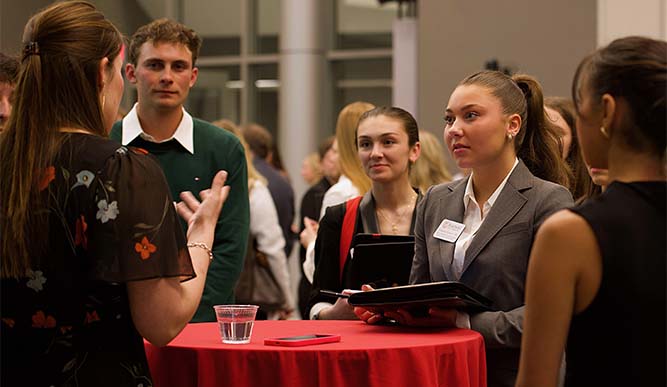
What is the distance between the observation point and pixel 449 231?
10.8 feet

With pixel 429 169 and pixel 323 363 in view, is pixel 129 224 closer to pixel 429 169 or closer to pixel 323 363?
pixel 323 363

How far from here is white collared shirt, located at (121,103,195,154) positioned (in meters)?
3.98

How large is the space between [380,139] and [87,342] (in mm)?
2232

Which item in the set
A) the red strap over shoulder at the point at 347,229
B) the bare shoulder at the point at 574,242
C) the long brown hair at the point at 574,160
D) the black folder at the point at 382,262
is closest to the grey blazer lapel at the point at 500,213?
the black folder at the point at 382,262

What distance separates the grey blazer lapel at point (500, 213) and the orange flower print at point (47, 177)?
4.79 ft

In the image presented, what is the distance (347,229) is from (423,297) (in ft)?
3.87

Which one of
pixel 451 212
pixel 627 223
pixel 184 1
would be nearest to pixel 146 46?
pixel 451 212

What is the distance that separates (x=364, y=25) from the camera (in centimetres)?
1391

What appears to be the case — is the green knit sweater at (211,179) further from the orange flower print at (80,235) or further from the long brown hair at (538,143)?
the orange flower print at (80,235)

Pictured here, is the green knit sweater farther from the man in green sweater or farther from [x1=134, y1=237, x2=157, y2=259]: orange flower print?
[x1=134, y1=237, x2=157, y2=259]: orange flower print

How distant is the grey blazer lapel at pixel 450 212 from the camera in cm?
323

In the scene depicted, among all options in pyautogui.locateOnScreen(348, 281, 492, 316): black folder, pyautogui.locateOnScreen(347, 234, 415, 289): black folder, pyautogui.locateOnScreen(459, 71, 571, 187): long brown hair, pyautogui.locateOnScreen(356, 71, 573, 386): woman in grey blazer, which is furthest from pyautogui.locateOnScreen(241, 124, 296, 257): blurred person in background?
pyautogui.locateOnScreen(348, 281, 492, 316): black folder

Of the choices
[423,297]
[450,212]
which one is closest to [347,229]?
[450,212]

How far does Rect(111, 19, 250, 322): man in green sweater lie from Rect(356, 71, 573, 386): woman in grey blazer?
88 centimetres
